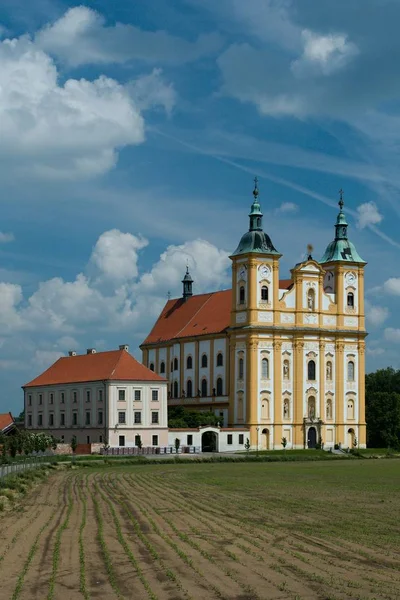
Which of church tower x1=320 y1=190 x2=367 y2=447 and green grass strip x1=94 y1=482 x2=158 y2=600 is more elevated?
church tower x1=320 y1=190 x2=367 y2=447

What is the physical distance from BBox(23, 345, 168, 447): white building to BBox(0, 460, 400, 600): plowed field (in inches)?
2003

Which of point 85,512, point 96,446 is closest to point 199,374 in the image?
point 96,446

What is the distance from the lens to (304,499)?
38219 millimetres

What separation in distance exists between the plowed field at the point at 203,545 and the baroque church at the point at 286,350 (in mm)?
57053

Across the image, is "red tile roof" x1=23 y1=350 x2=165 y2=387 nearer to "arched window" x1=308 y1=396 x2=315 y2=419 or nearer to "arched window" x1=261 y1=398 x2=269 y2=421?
"arched window" x1=261 y1=398 x2=269 y2=421

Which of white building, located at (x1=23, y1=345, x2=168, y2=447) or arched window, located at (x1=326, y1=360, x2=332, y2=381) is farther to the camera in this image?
arched window, located at (x1=326, y1=360, x2=332, y2=381)

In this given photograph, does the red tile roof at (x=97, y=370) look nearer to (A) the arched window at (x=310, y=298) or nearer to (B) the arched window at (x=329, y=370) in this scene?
(A) the arched window at (x=310, y=298)

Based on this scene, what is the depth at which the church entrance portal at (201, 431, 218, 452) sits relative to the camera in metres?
96.2

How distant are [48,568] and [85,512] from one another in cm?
1209

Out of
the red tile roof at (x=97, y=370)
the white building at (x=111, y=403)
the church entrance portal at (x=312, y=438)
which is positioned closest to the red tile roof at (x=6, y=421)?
the red tile roof at (x=97, y=370)

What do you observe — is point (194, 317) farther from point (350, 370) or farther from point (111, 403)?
point (111, 403)

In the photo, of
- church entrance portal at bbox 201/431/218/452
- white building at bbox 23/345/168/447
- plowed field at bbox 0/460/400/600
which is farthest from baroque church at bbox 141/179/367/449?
plowed field at bbox 0/460/400/600

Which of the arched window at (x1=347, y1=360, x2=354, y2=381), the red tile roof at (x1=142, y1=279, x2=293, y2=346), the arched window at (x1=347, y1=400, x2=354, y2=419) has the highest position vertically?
the red tile roof at (x1=142, y1=279, x2=293, y2=346)

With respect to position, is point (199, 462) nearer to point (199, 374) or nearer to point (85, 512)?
point (199, 374)
